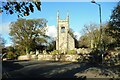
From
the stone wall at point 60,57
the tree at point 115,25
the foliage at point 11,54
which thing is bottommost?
the stone wall at point 60,57

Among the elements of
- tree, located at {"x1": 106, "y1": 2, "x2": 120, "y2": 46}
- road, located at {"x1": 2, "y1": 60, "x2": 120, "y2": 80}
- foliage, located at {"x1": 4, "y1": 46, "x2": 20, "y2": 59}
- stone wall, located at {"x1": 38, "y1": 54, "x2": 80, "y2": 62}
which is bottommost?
road, located at {"x1": 2, "y1": 60, "x2": 120, "y2": 80}

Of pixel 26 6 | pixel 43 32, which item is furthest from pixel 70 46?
pixel 26 6

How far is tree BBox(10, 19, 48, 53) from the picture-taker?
209 ft

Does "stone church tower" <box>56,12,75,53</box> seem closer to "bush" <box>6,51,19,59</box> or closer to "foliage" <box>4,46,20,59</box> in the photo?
"foliage" <box>4,46,20,59</box>

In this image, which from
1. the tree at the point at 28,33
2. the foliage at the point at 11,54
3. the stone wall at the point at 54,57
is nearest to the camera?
the stone wall at the point at 54,57

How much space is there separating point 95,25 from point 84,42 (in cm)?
624

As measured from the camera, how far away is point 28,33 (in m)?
66.1

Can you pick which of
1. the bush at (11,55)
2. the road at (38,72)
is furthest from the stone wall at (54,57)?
the road at (38,72)

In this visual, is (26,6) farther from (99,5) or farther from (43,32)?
(43,32)

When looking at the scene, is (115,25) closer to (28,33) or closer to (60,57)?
(60,57)

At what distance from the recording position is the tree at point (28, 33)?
63562 mm

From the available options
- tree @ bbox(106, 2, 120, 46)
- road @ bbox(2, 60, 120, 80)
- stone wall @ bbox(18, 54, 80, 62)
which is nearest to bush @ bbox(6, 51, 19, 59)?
stone wall @ bbox(18, 54, 80, 62)

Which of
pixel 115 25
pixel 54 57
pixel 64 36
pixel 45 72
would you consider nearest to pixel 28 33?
pixel 64 36

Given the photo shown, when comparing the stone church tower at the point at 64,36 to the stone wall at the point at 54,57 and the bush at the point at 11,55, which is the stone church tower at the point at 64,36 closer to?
the stone wall at the point at 54,57
